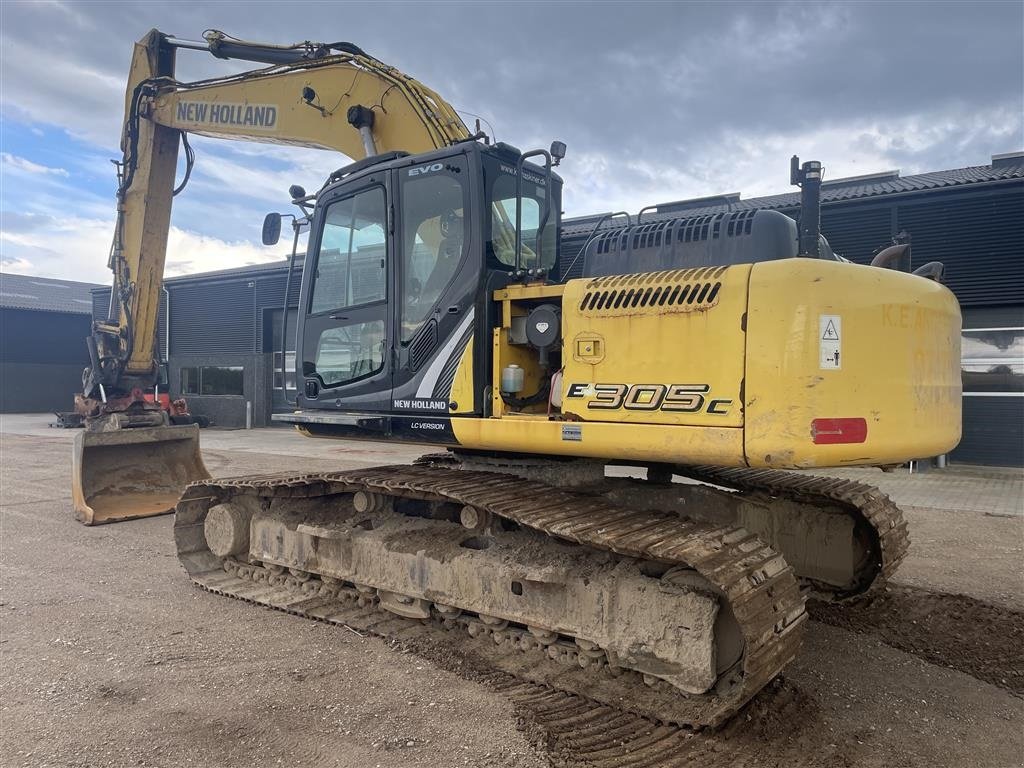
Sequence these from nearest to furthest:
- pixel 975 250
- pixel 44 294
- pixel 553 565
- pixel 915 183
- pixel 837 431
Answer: pixel 837 431
pixel 553 565
pixel 975 250
pixel 915 183
pixel 44 294

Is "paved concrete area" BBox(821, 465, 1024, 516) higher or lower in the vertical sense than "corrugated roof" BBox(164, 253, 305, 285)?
lower

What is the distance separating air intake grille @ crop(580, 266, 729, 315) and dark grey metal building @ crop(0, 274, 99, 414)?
32318 mm

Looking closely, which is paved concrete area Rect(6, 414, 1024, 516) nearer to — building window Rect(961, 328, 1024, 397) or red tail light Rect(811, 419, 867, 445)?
building window Rect(961, 328, 1024, 397)

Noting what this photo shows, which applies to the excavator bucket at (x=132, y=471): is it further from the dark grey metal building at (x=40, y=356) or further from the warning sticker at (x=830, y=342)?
the dark grey metal building at (x=40, y=356)

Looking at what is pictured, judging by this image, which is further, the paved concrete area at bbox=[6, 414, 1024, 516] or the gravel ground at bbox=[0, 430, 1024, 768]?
the paved concrete area at bbox=[6, 414, 1024, 516]

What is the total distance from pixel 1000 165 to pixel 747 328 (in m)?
16.2

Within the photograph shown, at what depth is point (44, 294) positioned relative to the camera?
41.2 metres

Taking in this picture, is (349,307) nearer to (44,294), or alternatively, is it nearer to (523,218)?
(523,218)

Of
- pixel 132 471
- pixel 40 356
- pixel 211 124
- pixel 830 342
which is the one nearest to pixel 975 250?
pixel 830 342

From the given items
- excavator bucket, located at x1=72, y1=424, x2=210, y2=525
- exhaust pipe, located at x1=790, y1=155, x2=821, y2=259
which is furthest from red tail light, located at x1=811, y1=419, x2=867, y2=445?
excavator bucket, located at x1=72, y1=424, x2=210, y2=525

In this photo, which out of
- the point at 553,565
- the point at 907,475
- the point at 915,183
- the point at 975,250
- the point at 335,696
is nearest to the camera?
the point at 335,696

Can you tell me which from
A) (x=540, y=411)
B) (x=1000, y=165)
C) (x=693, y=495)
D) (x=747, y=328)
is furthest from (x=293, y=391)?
(x=1000, y=165)

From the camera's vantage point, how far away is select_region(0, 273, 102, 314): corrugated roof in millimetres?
34688

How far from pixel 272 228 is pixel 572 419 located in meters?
3.07
